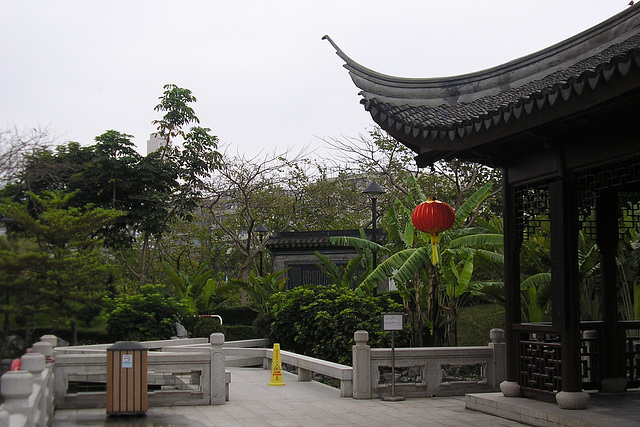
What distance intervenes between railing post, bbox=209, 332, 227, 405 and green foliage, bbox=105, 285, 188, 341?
6.98 m

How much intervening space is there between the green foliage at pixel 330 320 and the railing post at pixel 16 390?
9.91 m

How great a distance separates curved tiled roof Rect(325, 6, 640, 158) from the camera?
805 centimetres

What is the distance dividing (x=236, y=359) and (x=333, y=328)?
300 centimetres

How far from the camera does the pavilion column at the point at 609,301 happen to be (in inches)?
377

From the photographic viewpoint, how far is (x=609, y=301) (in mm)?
9734

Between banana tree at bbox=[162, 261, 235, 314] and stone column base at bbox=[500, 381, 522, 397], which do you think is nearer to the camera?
stone column base at bbox=[500, 381, 522, 397]

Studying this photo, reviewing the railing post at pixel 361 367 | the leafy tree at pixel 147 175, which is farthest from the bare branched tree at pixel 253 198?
the railing post at pixel 361 367

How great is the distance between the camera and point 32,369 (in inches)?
259

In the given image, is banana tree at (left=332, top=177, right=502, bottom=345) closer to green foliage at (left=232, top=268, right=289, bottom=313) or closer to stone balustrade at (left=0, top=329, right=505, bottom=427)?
stone balustrade at (left=0, top=329, right=505, bottom=427)

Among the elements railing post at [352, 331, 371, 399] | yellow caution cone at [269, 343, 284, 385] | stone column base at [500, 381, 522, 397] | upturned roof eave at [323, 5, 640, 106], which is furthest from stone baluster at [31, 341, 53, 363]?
stone column base at [500, 381, 522, 397]

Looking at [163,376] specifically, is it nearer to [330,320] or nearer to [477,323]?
[330,320]

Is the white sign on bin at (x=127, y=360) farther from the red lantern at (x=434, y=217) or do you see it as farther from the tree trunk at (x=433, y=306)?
the tree trunk at (x=433, y=306)

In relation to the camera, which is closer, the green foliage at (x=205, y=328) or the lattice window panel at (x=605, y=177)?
the lattice window panel at (x=605, y=177)

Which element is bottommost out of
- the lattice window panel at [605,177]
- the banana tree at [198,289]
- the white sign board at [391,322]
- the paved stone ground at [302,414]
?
the paved stone ground at [302,414]
